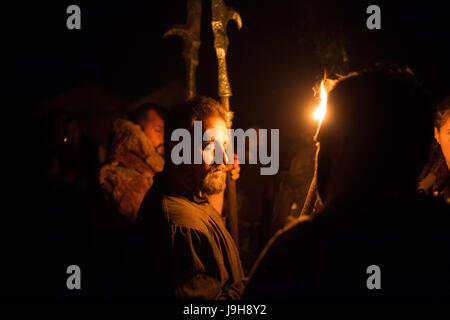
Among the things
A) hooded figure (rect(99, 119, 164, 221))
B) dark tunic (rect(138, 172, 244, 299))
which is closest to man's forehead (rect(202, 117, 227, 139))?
dark tunic (rect(138, 172, 244, 299))

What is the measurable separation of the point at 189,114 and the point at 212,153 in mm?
307

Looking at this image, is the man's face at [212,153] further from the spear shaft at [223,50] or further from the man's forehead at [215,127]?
the spear shaft at [223,50]

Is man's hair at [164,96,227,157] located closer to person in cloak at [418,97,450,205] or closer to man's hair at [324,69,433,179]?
→ man's hair at [324,69,433,179]

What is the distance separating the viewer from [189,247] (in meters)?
1.95

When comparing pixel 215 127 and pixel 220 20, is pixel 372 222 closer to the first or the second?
pixel 215 127

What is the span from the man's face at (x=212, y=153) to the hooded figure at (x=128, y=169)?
211 centimetres

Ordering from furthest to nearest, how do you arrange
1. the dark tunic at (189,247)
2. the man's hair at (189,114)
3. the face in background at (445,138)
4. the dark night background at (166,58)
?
the dark night background at (166,58) → the face in background at (445,138) → the man's hair at (189,114) → the dark tunic at (189,247)

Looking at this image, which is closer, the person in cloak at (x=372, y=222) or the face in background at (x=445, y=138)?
the person in cloak at (x=372, y=222)

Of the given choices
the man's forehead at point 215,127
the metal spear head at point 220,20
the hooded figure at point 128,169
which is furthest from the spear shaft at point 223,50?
the hooded figure at point 128,169

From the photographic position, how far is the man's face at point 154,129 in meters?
5.03

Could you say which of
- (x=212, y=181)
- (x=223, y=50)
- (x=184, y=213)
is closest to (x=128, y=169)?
(x=223, y=50)

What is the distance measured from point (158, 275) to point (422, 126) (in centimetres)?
146

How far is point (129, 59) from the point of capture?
8047 mm

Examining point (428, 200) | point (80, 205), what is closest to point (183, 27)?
point (428, 200)
